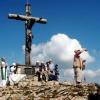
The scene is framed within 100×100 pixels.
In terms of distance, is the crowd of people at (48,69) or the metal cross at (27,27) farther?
the metal cross at (27,27)

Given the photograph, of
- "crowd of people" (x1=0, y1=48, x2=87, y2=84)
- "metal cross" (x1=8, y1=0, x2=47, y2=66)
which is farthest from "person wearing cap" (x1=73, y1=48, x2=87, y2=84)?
"metal cross" (x1=8, y1=0, x2=47, y2=66)

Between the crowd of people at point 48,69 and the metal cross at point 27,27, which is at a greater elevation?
the metal cross at point 27,27

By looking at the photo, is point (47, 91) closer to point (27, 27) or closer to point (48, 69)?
point (48, 69)

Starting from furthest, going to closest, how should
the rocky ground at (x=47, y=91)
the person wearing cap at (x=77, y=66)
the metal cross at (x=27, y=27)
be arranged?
the metal cross at (x=27, y=27)
the person wearing cap at (x=77, y=66)
the rocky ground at (x=47, y=91)

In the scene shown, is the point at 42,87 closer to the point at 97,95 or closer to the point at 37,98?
the point at 37,98

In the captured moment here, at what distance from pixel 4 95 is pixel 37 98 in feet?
9.82

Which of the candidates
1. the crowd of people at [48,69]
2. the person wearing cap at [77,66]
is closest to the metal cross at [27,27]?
the crowd of people at [48,69]

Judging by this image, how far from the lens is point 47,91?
936 inches

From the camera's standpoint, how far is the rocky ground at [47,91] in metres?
22.0

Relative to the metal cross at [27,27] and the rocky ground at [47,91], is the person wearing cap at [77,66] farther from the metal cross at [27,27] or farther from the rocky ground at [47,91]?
the metal cross at [27,27]

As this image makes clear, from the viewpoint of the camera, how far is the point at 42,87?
81.7ft

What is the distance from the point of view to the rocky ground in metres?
22.0

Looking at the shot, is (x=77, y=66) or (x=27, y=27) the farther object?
(x=27, y=27)

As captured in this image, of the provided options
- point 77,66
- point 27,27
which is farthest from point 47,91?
point 27,27
